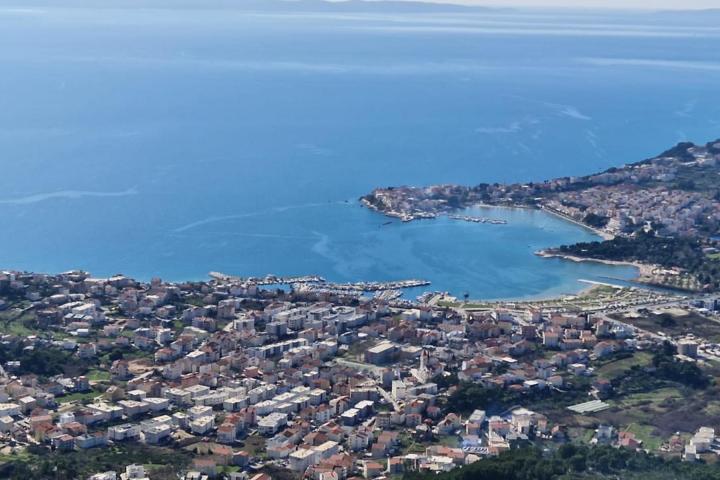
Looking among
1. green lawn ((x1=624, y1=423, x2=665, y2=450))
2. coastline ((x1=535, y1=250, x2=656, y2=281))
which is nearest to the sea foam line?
coastline ((x1=535, y1=250, x2=656, y2=281))

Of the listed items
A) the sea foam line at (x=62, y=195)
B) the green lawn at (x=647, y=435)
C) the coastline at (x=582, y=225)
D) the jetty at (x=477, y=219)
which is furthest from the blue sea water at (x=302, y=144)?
the green lawn at (x=647, y=435)

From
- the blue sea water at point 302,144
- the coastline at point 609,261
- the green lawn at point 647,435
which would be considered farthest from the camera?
the blue sea water at point 302,144

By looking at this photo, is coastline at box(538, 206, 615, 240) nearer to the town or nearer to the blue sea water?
the blue sea water

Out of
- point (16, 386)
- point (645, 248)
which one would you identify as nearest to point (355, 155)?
point (645, 248)

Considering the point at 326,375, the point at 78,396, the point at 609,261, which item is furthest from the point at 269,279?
the point at 78,396

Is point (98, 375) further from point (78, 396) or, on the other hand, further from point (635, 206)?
point (635, 206)

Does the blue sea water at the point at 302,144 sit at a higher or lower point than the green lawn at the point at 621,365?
higher

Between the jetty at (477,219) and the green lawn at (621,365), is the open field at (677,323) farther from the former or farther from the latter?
the jetty at (477,219)
